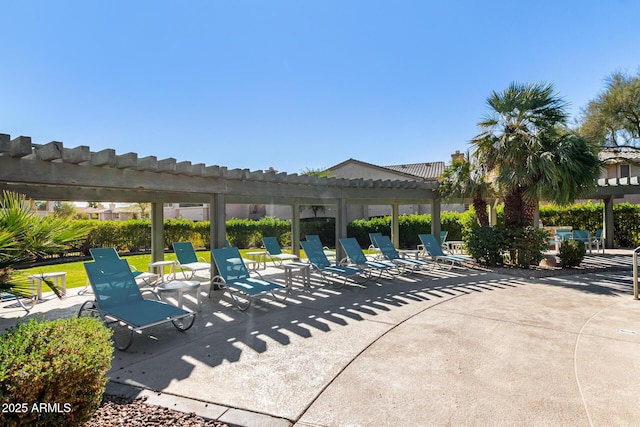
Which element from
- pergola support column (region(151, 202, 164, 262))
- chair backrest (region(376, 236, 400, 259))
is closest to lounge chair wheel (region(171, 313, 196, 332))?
pergola support column (region(151, 202, 164, 262))

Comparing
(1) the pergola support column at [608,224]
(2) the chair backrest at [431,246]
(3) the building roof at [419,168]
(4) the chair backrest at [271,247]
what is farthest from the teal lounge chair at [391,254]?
(3) the building roof at [419,168]

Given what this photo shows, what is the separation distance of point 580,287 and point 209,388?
31.0 ft

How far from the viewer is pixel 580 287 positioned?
8.97 m

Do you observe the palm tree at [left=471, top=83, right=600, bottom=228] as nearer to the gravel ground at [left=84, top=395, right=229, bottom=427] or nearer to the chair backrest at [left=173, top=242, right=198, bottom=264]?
the chair backrest at [left=173, top=242, right=198, bottom=264]

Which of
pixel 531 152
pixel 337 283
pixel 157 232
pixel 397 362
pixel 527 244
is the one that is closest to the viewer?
pixel 397 362

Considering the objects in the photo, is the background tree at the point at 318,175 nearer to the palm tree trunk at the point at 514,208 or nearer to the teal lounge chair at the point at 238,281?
the palm tree trunk at the point at 514,208

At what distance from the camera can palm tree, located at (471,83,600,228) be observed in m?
10.9

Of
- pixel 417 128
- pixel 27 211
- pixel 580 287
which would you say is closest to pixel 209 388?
pixel 27 211

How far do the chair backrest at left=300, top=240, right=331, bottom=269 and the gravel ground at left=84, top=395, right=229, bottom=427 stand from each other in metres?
6.85

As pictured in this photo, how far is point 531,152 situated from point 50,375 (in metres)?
12.8

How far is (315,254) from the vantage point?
10.5m

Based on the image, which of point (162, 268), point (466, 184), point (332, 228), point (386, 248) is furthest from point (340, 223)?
point (332, 228)

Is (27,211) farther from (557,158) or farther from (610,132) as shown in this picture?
(610,132)

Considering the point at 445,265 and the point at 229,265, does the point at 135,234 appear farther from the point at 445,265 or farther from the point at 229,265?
the point at 445,265
